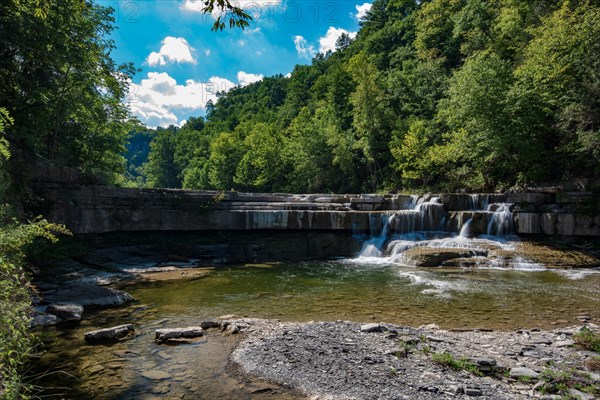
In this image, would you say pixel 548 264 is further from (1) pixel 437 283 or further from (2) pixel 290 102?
(2) pixel 290 102

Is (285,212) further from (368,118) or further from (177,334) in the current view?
(368,118)

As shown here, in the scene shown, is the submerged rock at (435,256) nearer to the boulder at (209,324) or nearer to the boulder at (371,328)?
the boulder at (371,328)

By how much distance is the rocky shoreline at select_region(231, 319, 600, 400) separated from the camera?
181 inches

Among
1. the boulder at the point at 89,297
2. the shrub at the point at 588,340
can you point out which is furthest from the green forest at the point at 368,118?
the shrub at the point at 588,340

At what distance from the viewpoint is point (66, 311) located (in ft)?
27.0

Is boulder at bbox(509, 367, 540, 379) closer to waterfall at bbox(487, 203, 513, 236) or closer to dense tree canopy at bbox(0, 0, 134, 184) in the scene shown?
dense tree canopy at bbox(0, 0, 134, 184)

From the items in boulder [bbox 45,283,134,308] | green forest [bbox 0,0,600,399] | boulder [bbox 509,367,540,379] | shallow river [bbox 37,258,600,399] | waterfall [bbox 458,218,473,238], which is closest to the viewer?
boulder [bbox 509,367,540,379]

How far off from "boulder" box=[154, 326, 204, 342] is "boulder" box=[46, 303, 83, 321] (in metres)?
2.72

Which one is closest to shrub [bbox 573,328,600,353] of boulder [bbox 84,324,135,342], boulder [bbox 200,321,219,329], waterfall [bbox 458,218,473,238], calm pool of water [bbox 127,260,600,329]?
calm pool of water [bbox 127,260,600,329]

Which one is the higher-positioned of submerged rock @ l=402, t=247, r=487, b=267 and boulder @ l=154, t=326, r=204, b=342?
submerged rock @ l=402, t=247, r=487, b=267

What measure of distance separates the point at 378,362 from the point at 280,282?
7784mm

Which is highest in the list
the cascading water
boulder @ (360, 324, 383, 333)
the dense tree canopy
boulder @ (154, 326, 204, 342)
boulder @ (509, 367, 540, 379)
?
the dense tree canopy

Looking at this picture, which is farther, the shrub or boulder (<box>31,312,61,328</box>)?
boulder (<box>31,312,61,328</box>)

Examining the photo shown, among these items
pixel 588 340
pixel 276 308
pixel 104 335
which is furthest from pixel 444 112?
pixel 104 335
